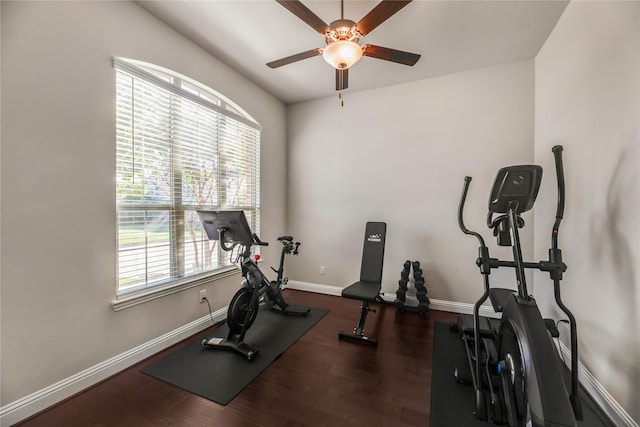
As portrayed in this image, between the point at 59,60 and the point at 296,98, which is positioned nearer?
the point at 59,60

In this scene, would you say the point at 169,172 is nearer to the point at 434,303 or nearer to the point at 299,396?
the point at 299,396

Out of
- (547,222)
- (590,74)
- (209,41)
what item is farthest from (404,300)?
(209,41)

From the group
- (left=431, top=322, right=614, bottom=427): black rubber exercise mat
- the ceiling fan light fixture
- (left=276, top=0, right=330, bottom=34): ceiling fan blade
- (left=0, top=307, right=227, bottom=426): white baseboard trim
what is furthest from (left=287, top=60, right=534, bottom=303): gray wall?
(left=0, top=307, right=227, bottom=426): white baseboard trim

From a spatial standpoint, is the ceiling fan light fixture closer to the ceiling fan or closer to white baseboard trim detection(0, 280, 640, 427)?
the ceiling fan

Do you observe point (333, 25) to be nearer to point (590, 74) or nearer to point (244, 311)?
point (590, 74)

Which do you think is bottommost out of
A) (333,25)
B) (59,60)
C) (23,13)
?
(59,60)

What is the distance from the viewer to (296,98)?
13.6 feet

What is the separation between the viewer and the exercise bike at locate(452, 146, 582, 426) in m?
1.23

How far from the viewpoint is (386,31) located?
99.3 inches

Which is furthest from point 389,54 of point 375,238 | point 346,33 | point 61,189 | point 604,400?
point 604,400

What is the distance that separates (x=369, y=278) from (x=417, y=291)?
660mm

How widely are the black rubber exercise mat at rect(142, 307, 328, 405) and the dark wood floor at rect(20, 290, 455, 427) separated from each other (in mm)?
64

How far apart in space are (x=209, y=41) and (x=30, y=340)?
2.95 metres

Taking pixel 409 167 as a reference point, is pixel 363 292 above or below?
below
